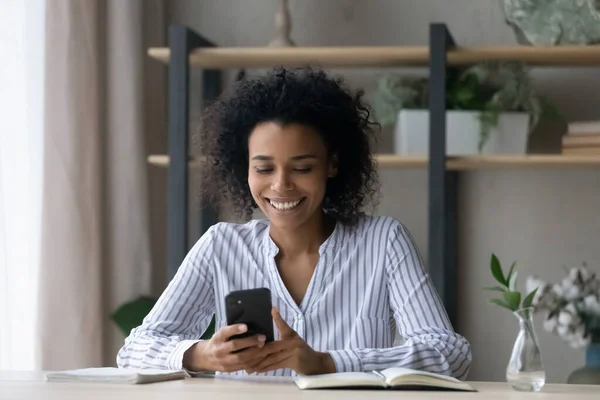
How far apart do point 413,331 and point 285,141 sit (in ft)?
1.54

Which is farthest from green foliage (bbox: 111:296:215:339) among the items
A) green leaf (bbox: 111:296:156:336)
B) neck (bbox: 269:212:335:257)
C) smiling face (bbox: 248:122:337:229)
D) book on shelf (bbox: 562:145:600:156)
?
book on shelf (bbox: 562:145:600:156)

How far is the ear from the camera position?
2.04m

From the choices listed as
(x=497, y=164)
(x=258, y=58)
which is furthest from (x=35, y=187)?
(x=497, y=164)

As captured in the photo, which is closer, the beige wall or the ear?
the ear

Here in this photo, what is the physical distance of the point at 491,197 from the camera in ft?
10.2

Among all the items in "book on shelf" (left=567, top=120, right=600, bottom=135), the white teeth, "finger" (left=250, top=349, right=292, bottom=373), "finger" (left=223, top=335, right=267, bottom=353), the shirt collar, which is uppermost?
"book on shelf" (left=567, top=120, right=600, bottom=135)

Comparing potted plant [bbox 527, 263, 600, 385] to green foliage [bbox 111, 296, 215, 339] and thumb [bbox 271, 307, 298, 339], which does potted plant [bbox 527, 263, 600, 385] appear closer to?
green foliage [bbox 111, 296, 215, 339]

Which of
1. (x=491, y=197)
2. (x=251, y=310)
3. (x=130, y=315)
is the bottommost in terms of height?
(x=130, y=315)

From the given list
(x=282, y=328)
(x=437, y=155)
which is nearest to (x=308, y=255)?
(x=282, y=328)

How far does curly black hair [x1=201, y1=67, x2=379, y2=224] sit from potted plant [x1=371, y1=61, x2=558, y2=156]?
0.61m

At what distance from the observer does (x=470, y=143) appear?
2.76m

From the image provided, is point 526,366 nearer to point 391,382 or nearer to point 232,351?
point 391,382

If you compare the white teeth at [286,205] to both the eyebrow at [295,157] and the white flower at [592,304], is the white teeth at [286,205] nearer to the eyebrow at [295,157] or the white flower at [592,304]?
the eyebrow at [295,157]

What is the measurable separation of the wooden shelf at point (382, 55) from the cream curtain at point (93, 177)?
0.78 feet
